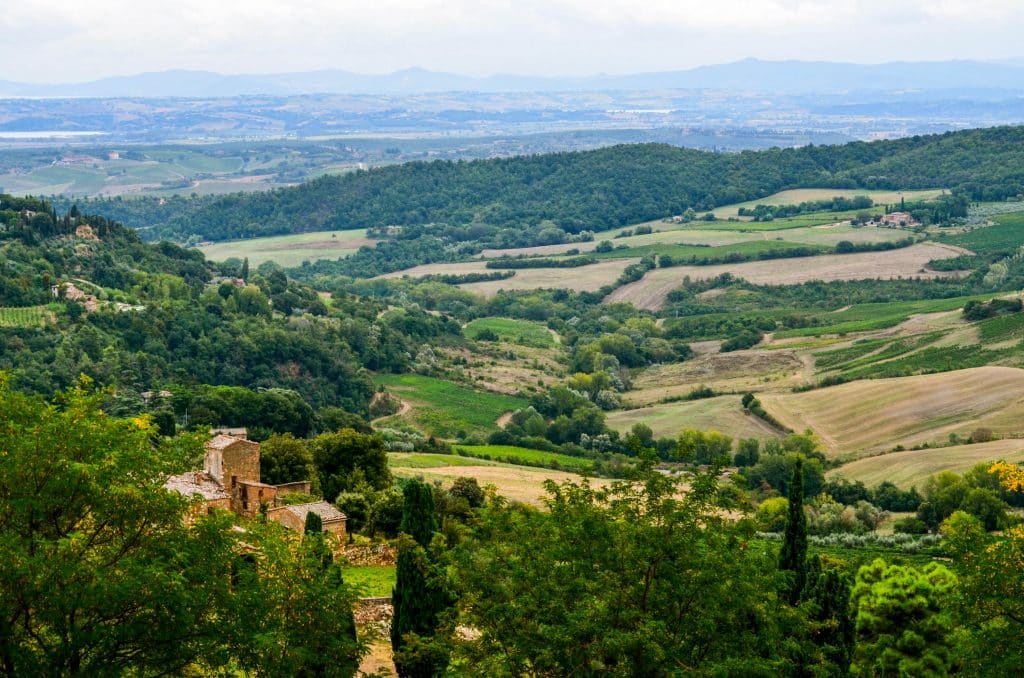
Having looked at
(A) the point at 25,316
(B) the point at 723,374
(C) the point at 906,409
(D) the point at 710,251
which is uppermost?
(A) the point at 25,316

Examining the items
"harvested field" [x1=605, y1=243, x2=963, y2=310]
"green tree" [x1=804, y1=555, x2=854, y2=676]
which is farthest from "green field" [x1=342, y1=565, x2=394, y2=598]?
"harvested field" [x1=605, y1=243, x2=963, y2=310]

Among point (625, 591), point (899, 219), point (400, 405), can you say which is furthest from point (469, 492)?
point (899, 219)

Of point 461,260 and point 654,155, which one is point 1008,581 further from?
point 654,155

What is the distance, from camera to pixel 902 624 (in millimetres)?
32594

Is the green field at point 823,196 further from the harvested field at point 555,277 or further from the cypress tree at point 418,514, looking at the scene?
the cypress tree at point 418,514

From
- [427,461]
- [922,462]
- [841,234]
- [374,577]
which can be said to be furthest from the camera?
[841,234]

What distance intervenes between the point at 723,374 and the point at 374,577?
59.3 m

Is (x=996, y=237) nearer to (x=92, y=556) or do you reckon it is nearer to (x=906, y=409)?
(x=906, y=409)

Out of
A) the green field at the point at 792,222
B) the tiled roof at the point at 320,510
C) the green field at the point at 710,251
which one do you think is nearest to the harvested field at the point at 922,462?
the tiled roof at the point at 320,510

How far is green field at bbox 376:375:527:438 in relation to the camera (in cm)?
7588

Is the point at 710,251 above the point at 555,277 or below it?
above

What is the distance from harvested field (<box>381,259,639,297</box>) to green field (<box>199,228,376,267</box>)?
Result: 54.0ft

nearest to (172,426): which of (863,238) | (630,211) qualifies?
(863,238)

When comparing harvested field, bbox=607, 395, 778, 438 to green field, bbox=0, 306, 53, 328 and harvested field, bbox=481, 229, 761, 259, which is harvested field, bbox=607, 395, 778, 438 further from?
harvested field, bbox=481, 229, 761, 259
